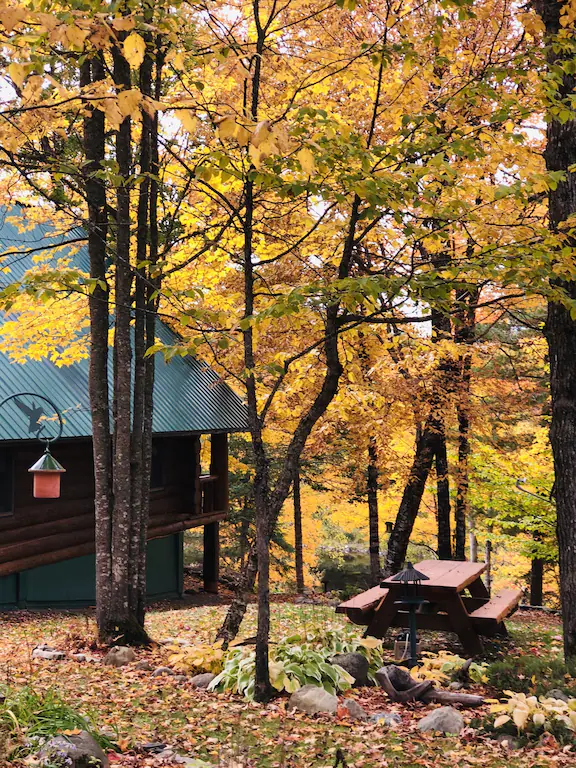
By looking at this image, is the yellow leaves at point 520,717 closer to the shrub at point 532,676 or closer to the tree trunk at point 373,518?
the shrub at point 532,676

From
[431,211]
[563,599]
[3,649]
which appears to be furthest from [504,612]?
[3,649]

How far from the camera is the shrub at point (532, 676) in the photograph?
6.41 m

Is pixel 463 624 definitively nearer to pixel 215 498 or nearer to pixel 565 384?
pixel 565 384

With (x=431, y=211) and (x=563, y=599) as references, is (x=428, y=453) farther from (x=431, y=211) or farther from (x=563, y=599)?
(x=431, y=211)

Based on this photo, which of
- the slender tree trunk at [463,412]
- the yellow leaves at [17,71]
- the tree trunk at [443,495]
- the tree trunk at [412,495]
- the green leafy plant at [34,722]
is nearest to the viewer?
the yellow leaves at [17,71]

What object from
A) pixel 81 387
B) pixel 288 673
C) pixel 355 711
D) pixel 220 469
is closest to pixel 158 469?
pixel 220 469

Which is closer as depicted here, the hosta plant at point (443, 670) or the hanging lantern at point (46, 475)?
the hanging lantern at point (46, 475)

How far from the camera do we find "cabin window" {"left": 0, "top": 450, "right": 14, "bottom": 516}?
43.1 ft

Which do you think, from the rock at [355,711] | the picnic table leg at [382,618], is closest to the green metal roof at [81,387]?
the picnic table leg at [382,618]

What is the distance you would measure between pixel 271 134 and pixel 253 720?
4.66 meters

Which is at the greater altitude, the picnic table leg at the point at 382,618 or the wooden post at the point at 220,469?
the wooden post at the point at 220,469

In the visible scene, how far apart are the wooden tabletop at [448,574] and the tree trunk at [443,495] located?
4760 millimetres

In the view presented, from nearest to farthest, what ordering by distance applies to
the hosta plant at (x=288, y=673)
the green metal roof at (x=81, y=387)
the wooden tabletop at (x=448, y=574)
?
the hosta plant at (x=288, y=673) → the wooden tabletop at (x=448, y=574) → the green metal roof at (x=81, y=387)

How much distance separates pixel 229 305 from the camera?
13000mm
